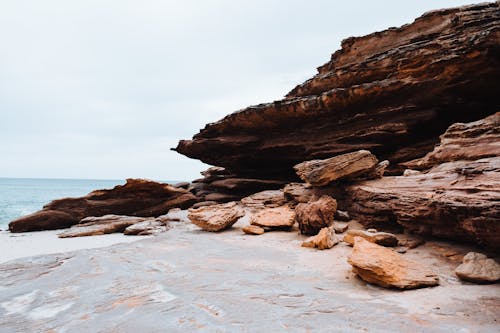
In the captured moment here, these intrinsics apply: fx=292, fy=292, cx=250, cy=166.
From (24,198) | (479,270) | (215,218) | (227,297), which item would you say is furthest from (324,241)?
(24,198)

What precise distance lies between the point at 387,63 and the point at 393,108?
5.78ft

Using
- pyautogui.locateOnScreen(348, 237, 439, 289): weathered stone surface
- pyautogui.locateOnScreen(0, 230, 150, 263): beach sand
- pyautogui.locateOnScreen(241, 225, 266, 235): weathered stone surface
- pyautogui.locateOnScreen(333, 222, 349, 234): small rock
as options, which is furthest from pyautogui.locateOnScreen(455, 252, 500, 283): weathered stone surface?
pyautogui.locateOnScreen(0, 230, 150, 263): beach sand

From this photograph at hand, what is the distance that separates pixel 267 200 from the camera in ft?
40.6

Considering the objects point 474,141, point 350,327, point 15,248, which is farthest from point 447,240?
point 15,248

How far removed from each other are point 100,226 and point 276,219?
6.48 metres

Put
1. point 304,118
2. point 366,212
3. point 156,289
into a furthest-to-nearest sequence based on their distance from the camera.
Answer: point 304,118 < point 366,212 < point 156,289

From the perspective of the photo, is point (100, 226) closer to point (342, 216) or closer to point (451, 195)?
point (342, 216)

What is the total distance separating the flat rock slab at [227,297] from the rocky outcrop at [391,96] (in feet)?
24.8

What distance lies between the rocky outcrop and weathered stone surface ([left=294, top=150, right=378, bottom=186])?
4100mm

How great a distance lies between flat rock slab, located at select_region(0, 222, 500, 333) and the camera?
287cm

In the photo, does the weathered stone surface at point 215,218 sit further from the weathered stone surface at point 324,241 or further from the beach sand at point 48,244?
the weathered stone surface at point 324,241

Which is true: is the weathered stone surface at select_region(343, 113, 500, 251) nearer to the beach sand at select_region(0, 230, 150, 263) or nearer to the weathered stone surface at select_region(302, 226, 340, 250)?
the weathered stone surface at select_region(302, 226, 340, 250)

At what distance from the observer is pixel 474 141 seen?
668 cm

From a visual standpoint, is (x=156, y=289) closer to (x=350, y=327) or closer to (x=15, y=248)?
(x=350, y=327)
